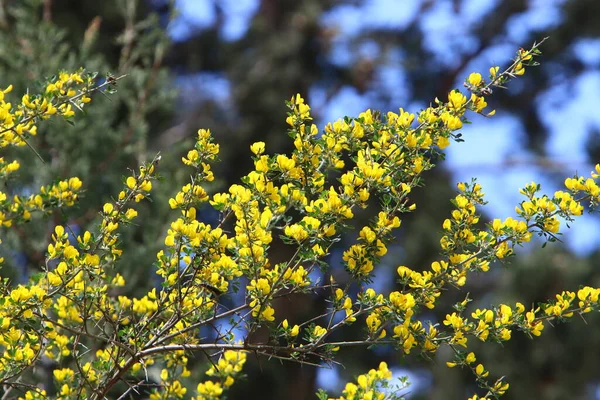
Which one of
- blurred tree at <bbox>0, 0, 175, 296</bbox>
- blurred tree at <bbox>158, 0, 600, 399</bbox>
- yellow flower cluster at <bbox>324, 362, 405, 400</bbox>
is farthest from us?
blurred tree at <bbox>158, 0, 600, 399</bbox>

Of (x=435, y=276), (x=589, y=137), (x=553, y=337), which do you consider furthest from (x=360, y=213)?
(x=435, y=276)

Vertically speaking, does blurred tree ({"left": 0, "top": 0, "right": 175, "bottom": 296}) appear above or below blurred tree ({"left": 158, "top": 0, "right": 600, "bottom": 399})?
below

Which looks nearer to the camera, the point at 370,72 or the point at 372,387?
the point at 372,387

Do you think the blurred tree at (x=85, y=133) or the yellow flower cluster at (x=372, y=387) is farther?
the blurred tree at (x=85, y=133)

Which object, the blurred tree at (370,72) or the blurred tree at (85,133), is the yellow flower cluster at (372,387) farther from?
the blurred tree at (370,72)

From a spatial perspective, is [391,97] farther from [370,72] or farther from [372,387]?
[372,387]

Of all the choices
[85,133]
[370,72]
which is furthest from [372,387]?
[370,72]

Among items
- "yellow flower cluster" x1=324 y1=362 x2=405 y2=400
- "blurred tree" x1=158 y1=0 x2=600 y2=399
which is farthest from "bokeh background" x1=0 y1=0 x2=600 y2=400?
"yellow flower cluster" x1=324 y1=362 x2=405 y2=400

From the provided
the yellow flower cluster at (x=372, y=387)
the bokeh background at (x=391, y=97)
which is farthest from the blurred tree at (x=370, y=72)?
the yellow flower cluster at (x=372, y=387)

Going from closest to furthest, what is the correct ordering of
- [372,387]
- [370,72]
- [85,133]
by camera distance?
[372,387], [85,133], [370,72]

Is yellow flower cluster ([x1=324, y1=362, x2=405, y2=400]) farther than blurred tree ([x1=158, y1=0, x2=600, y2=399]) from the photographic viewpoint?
No

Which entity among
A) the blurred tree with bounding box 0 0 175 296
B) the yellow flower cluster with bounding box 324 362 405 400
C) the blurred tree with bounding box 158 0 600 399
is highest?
the blurred tree with bounding box 158 0 600 399

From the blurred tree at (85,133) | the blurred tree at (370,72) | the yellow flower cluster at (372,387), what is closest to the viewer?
the yellow flower cluster at (372,387)

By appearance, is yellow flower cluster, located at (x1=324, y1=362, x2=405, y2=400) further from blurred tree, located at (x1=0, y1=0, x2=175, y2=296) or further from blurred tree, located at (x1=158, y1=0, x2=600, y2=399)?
blurred tree, located at (x1=158, y1=0, x2=600, y2=399)
